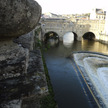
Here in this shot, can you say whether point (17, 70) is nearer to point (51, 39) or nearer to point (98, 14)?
point (51, 39)

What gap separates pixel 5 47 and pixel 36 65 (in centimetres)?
58

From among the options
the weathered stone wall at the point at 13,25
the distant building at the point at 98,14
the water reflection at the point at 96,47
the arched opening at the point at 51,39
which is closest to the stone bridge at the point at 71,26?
the arched opening at the point at 51,39

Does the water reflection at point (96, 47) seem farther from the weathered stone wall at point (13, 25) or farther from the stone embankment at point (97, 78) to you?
the weathered stone wall at point (13, 25)

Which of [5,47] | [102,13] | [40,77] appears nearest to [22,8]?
[5,47]

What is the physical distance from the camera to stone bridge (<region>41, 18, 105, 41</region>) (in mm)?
25422

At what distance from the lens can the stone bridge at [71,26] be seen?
25.4m

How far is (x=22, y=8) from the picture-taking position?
50.4 inches

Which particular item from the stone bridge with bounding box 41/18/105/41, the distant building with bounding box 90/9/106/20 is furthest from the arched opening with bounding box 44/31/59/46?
the distant building with bounding box 90/9/106/20

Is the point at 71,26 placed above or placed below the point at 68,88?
above

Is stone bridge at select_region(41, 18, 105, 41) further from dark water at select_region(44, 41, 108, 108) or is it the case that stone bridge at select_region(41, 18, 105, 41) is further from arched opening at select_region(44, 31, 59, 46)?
dark water at select_region(44, 41, 108, 108)

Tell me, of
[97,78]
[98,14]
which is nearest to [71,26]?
[97,78]

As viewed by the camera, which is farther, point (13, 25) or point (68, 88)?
point (68, 88)

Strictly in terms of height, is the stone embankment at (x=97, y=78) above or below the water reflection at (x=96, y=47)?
below

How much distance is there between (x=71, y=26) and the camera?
2645cm
